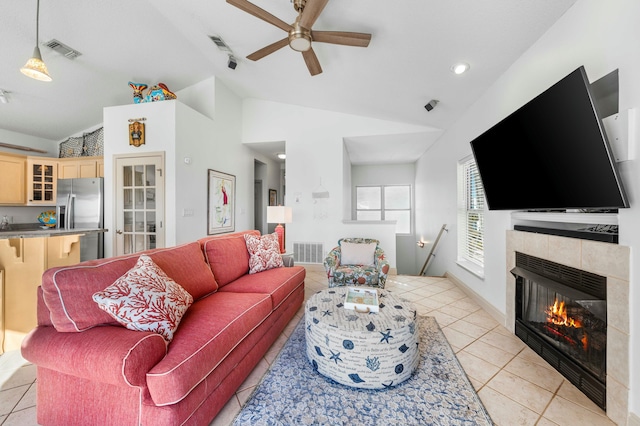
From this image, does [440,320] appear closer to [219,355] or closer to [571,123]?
[571,123]

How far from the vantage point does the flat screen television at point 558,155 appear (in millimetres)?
1337

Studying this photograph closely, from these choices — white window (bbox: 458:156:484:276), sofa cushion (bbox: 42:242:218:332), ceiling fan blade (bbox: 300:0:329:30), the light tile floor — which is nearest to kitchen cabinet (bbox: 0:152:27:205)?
the light tile floor

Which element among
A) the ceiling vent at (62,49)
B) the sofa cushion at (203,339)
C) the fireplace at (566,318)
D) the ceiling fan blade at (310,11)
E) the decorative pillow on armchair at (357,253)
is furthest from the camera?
Result: the decorative pillow on armchair at (357,253)

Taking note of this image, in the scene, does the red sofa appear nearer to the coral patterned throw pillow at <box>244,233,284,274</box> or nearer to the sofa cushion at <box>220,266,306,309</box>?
the sofa cushion at <box>220,266,306,309</box>

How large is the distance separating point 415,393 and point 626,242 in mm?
1482

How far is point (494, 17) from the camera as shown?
72.5 inches

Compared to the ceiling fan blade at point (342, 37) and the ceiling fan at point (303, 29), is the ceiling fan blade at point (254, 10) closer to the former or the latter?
the ceiling fan at point (303, 29)

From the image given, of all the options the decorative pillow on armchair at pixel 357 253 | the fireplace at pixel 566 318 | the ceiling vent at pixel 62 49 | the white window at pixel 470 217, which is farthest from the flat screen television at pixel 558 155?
the ceiling vent at pixel 62 49

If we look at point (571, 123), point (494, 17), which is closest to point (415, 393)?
point (571, 123)

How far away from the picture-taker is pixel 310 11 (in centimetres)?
181

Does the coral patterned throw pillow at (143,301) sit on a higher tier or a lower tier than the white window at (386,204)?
lower

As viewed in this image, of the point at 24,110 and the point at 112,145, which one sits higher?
the point at 24,110

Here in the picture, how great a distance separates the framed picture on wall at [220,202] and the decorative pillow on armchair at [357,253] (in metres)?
2.29

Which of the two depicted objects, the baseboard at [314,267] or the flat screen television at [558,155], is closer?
the flat screen television at [558,155]
